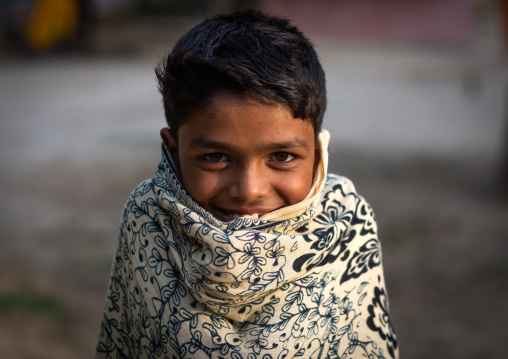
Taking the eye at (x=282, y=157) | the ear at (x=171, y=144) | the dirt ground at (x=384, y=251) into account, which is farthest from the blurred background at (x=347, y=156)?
the eye at (x=282, y=157)

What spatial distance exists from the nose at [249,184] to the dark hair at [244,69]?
0.18 m

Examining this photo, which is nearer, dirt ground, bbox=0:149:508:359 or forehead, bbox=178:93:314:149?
forehead, bbox=178:93:314:149

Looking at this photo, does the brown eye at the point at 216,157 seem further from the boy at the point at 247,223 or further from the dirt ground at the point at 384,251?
the dirt ground at the point at 384,251

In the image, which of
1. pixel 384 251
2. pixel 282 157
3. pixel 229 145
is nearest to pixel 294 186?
pixel 282 157

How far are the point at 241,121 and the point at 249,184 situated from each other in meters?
0.16

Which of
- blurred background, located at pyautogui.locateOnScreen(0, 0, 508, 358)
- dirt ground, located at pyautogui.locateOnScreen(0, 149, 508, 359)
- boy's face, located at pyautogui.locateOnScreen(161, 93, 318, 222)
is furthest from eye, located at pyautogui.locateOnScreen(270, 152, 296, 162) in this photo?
dirt ground, located at pyautogui.locateOnScreen(0, 149, 508, 359)

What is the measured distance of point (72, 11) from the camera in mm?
16094

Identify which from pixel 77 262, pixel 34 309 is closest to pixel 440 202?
pixel 77 262

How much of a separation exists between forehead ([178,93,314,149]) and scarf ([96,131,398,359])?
0.63ft

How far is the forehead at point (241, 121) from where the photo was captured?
1468 millimetres

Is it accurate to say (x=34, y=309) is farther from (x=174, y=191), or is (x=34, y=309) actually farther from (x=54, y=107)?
(x=54, y=107)

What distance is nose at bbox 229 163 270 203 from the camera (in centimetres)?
149

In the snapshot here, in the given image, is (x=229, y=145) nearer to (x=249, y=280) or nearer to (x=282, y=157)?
(x=282, y=157)

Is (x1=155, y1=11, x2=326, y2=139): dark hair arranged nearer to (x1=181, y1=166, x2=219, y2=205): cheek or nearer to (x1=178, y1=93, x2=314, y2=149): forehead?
(x1=178, y1=93, x2=314, y2=149): forehead
